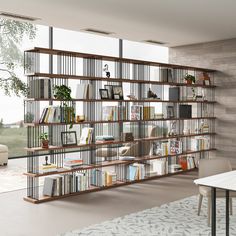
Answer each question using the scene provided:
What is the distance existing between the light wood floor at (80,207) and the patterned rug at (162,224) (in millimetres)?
234

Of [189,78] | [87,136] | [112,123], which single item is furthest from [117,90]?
[189,78]

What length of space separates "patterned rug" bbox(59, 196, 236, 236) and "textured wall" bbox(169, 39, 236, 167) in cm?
364

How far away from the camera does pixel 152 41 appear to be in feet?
29.5

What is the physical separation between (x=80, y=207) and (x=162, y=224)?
1402 mm

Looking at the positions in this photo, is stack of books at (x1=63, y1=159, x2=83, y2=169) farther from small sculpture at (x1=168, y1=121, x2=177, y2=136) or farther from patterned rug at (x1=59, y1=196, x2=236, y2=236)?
small sculpture at (x1=168, y1=121, x2=177, y2=136)

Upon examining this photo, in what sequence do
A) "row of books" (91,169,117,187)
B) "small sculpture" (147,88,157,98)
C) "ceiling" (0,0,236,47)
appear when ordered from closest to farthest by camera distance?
"ceiling" (0,0,236,47) < "row of books" (91,169,117,187) < "small sculpture" (147,88,157,98)

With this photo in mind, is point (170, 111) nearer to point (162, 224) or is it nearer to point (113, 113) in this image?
point (113, 113)

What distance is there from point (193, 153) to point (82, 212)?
13.3ft

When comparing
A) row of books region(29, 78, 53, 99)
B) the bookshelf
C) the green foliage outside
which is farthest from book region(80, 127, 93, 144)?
the green foliage outside

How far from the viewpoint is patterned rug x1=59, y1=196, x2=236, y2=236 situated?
173 inches

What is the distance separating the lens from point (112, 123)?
24.2 feet

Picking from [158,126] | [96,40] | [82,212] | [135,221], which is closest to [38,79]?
[82,212]

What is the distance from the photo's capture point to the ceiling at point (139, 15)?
18.7ft

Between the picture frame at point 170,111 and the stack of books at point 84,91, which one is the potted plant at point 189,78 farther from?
the stack of books at point 84,91
